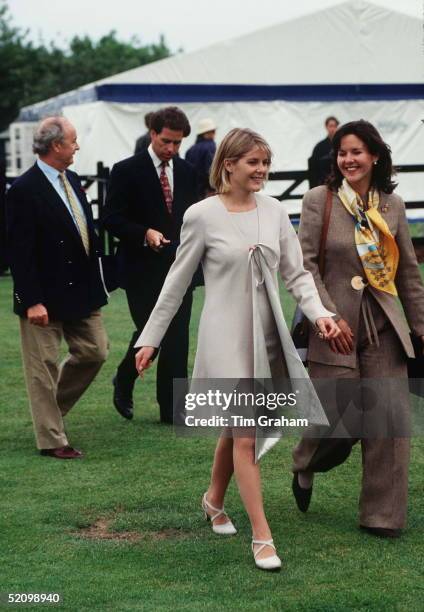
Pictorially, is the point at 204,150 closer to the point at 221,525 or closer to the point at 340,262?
the point at 340,262

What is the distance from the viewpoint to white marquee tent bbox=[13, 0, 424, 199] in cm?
2736

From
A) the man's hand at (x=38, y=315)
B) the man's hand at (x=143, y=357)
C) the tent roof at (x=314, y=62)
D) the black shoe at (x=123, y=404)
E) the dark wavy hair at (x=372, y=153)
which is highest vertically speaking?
the tent roof at (x=314, y=62)

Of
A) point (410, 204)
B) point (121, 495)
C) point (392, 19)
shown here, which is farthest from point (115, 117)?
point (121, 495)

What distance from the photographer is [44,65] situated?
63.6 meters

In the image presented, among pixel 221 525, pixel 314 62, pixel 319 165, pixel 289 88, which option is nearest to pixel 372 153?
pixel 221 525

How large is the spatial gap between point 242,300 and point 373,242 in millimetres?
772

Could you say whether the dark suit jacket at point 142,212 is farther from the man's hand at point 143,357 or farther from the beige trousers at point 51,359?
the man's hand at point 143,357

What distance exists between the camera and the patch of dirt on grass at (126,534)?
621 cm

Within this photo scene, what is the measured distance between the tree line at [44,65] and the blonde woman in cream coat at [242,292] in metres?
55.0

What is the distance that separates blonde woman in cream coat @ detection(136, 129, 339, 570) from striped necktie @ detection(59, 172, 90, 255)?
2.28 meters

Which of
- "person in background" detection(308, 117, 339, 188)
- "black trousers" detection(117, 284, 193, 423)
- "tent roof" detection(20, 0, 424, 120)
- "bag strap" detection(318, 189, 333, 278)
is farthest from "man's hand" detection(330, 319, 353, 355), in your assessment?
"tent roof" detection(20, 0, 424, 120)

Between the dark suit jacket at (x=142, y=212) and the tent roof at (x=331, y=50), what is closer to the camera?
the dark suit jacket at (x=142, y=212)

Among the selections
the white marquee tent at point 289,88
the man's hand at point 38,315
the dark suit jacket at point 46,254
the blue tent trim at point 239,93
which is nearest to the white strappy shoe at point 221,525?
the man's hand at point 38,315

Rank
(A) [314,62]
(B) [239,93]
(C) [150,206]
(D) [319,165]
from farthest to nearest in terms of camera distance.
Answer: (A) [314,62], (B) [239,93], (D) [319,165], (C) [150,206]
